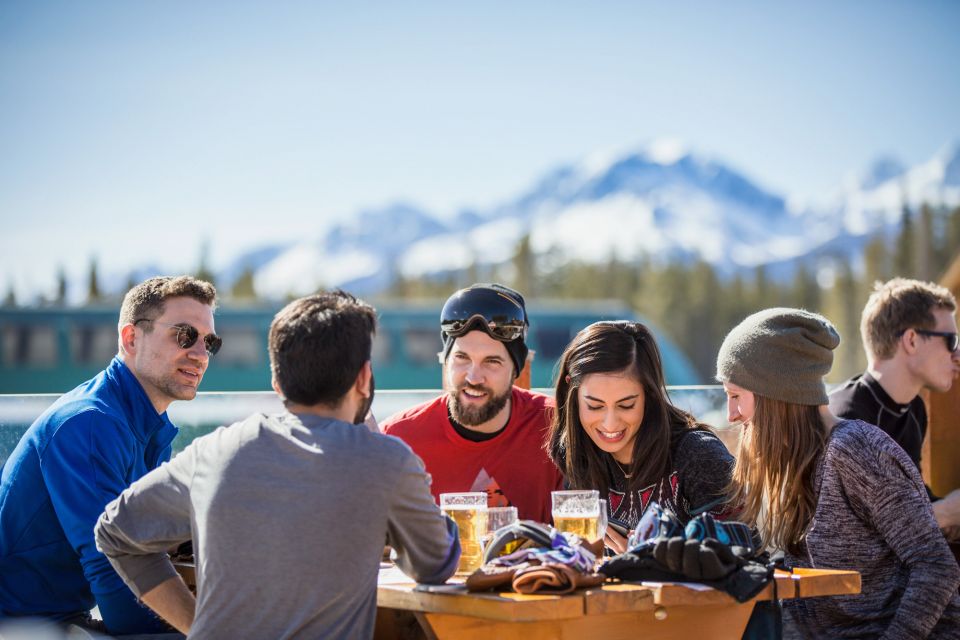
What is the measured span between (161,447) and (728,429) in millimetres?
3511

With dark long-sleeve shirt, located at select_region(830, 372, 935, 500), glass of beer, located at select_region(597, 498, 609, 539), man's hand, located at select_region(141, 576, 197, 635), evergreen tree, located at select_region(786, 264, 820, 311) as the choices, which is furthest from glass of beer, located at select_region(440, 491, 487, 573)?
evergreen tree, located at select_region(786, 264, 820, 311)

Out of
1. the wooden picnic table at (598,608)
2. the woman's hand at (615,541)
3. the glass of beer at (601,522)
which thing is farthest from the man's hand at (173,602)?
the woman's hand at (615,541)

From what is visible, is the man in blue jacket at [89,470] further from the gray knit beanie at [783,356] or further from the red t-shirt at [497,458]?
the gray knit beanie at [783,356]

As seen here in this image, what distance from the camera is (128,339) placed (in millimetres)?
4273

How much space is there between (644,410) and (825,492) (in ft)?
2.56

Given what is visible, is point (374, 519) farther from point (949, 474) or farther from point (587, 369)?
point (949, 474)

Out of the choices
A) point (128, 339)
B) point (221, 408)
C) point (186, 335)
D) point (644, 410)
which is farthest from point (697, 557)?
point (221, 408)

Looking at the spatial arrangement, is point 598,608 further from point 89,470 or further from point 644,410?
point 89,470

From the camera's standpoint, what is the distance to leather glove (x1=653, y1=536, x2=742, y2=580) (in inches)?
113

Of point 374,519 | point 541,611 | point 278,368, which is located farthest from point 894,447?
point 278,368

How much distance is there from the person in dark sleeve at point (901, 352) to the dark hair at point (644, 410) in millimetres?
1623

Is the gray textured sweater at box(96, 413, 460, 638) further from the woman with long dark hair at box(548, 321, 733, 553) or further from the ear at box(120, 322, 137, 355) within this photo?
the ear at box(120, 322, 137, 355)

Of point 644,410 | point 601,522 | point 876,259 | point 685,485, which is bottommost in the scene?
point 876,259

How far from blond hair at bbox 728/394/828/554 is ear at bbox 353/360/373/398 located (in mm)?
1486
